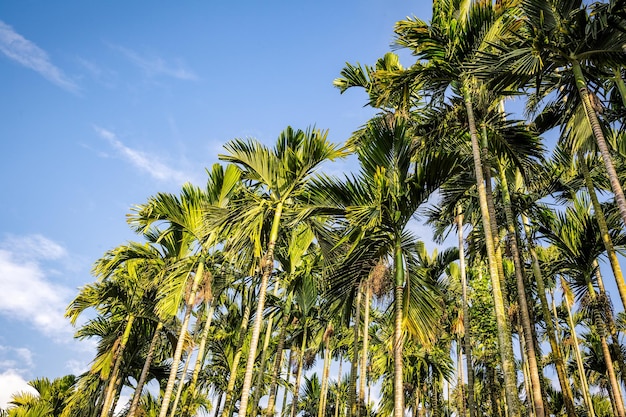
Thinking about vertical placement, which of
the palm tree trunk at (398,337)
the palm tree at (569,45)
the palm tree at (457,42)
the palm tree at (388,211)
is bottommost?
the palm tree trunk at (398,337)

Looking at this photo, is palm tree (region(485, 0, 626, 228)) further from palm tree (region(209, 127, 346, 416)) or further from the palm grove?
palm tree (region(209, 127, 346, 416))

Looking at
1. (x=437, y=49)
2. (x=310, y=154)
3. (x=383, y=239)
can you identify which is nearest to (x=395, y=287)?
(x=383, y=239)

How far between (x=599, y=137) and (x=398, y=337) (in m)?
4.55

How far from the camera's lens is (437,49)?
25.5 ft

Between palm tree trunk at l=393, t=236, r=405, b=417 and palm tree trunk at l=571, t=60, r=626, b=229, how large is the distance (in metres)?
3.20

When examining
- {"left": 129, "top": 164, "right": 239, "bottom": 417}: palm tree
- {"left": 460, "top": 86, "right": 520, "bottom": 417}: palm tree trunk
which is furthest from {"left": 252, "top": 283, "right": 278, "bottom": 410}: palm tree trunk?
{"left": 460, "top": 86, "right": 520, "bottom": 417}: palm tree trunk

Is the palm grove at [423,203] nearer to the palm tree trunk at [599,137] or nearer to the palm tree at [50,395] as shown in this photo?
the palm tree trunk at [599,137]

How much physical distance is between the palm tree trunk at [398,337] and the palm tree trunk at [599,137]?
3.20 meters

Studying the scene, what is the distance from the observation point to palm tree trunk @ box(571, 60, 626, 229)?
5.80 meters

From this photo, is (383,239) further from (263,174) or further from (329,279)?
(263,174)

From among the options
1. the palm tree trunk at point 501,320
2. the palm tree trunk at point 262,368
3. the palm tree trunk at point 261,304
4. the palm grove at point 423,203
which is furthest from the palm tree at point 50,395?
the palm tree trunk at point 501,320

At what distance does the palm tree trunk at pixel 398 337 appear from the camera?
5609 mm

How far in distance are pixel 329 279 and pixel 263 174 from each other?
8.54 feet

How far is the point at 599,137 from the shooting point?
6.43 meters
